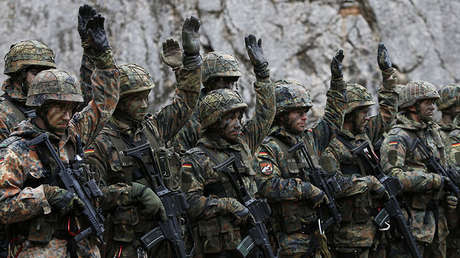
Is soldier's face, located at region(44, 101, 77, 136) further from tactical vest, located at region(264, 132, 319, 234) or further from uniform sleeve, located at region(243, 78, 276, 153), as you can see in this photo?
tactical vest, located at region(264, 132, 319, 234)

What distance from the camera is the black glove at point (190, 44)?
25.4ft

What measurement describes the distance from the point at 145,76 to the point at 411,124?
470 centimetres

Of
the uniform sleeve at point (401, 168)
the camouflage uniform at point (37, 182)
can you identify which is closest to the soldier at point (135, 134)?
the camouflage uniform at point (37, 182)

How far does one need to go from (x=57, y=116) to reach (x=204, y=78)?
3533mm

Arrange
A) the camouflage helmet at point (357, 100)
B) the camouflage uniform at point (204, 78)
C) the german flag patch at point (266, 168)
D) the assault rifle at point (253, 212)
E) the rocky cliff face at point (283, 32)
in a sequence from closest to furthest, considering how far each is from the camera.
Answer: the assault rifle at point (253, 212) → the german flag patch at point (266, 168) → the camouflage uniform at point (204, 78) → the camouflage helmet at point (357, 100) → the rocky cliff face at point (283, 32)

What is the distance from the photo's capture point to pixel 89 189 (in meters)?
6.04

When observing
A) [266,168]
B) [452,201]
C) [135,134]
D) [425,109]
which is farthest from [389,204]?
[135,134]

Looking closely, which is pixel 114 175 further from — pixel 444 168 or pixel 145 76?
pixel 444 168

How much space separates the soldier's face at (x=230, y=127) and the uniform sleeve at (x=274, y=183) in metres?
0.65

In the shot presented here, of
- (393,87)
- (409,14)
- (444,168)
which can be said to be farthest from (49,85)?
(409,14)

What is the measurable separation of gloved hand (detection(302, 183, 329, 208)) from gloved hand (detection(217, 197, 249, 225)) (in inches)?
39.6

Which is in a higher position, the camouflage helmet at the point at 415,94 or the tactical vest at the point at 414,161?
the camouflage helmet at the point at 415,94

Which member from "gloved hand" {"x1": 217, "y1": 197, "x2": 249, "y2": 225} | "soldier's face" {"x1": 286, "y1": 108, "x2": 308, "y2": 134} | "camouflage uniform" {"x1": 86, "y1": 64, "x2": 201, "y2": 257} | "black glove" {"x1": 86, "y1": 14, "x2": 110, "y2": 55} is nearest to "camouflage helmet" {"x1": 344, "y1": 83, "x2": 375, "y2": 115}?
"soldier's face" {"x1": 286, "y1": 108, "x2": 308, "y2": 134}

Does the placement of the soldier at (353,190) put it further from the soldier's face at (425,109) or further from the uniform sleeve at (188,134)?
the uniform sleeve at (188,134)
